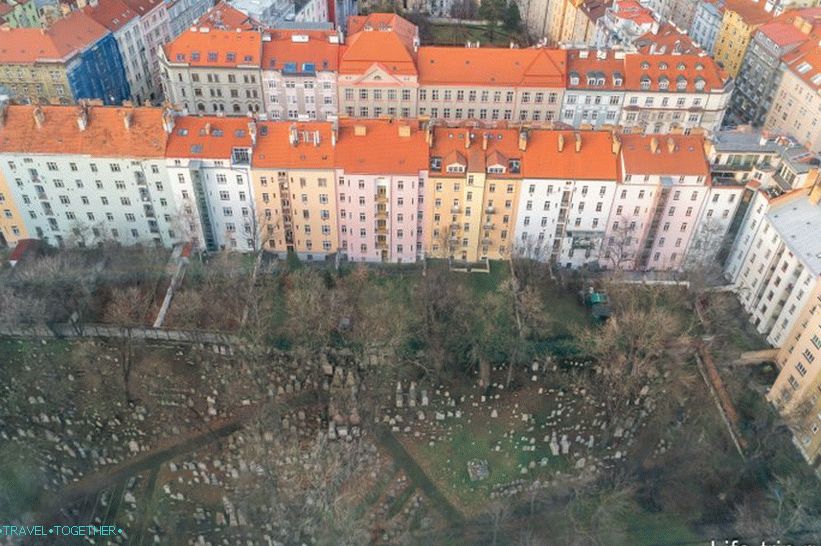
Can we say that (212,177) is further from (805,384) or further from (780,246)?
(805,384)

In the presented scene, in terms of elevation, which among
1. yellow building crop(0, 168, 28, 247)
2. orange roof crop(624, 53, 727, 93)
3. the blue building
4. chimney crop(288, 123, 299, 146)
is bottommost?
yellow building crop(0, 168, 28, 247)

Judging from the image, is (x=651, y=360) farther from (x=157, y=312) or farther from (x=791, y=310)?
(x=157, y=312)

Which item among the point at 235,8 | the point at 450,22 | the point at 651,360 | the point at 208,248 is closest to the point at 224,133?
the point at 208,248

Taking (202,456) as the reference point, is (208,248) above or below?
above

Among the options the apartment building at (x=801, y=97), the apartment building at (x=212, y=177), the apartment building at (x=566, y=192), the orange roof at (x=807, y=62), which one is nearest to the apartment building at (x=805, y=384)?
the apartment building at (x=566, y=192)

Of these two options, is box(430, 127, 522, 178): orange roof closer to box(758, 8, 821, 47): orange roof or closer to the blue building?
box(758, 8, 821, 47): orange roof

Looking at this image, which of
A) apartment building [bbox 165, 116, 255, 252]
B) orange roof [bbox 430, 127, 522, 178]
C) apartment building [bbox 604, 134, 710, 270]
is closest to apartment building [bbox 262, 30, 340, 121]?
apartment building [bbox 165, 116, 255, 252]
